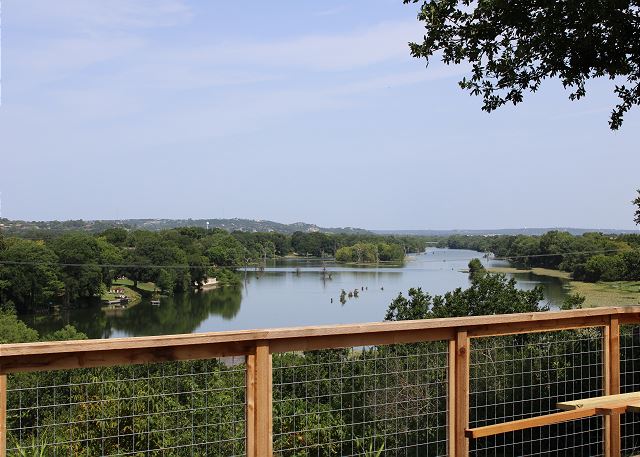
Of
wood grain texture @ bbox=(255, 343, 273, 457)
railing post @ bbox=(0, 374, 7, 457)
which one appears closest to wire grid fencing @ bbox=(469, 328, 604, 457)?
wood grain texture @ bbox=(255, 343, 273, 457)

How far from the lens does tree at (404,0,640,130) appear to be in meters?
6.47

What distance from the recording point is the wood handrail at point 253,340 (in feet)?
7.27

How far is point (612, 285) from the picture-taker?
135 feet

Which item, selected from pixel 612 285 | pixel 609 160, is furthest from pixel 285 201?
pixel 609 160

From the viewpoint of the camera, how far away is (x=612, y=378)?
361 cm

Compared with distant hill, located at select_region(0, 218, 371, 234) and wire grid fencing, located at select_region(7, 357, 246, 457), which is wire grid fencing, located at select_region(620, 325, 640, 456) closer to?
wire grid fencing, located at select_region(7, 357, 246, 457)

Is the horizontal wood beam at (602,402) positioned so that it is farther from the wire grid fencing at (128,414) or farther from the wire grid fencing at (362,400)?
the wire grid fencing at (128,414)

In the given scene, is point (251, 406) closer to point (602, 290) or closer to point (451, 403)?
point (451, 403)

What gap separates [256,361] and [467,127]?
3016 inches

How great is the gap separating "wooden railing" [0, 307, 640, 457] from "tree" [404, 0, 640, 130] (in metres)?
3.81

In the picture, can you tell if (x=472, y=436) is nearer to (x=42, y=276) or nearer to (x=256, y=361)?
(x=256, y=361)

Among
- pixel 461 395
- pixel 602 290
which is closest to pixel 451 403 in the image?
pixel 461 395

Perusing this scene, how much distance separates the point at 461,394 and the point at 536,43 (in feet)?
16.5

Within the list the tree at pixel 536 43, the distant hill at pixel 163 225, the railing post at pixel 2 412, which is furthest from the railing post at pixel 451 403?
the distant hill at pixel 163 225
